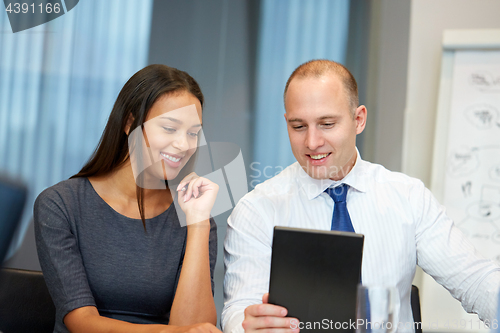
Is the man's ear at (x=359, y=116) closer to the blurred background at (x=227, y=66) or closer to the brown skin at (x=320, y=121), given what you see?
the brown skin at (x=320, y=121)

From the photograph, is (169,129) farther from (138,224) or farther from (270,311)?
(270,311)

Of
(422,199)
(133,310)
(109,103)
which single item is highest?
(109,103)

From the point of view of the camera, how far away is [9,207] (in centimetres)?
237

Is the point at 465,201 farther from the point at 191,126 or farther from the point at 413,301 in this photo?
the point at 191,126

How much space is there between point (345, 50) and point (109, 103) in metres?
1.46

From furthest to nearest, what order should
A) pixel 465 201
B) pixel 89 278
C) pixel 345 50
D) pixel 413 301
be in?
pixel 345 50
pixel 465 201
pixel 413 301
pixel 89 278

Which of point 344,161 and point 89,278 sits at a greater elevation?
point 344,161

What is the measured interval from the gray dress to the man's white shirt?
18 cm

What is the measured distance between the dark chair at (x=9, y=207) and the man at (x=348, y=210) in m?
1.59

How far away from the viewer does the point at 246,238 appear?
4.46 ft

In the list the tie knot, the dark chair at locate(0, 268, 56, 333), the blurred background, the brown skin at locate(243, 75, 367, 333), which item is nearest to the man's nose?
the brown skin at locate(243, 75, 367, 333)

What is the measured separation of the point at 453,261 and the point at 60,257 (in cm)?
117

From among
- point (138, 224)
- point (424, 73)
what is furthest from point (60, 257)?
point (424, 73)

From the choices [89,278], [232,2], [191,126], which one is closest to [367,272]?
[191,126]
